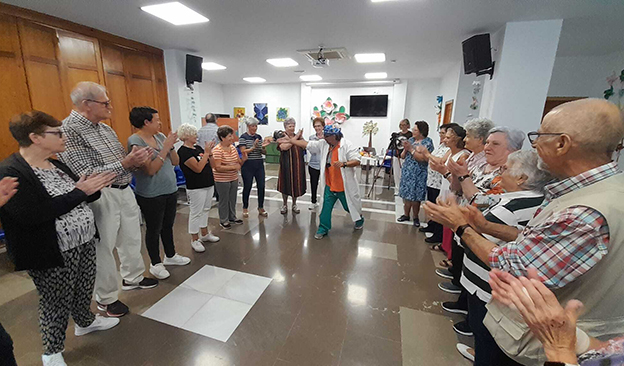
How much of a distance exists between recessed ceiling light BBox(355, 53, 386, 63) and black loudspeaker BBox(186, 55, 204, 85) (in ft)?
10.5

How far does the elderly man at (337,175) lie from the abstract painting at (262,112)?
684 cm

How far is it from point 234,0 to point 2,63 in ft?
9.64

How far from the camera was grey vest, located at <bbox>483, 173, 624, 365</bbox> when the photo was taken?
0.73 metres

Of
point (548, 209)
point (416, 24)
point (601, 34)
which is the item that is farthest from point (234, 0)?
point (601, 34)

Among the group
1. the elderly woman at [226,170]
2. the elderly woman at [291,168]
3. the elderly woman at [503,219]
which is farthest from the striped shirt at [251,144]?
the elderly woman at [503,219]

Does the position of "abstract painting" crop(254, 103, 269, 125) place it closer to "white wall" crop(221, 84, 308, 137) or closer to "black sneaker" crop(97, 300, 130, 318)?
"white wall" crop(221, 84, 308, 137)

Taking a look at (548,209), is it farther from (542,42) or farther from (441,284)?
(542,42)

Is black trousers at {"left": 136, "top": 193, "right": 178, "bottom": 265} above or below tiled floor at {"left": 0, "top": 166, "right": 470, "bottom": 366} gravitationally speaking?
above

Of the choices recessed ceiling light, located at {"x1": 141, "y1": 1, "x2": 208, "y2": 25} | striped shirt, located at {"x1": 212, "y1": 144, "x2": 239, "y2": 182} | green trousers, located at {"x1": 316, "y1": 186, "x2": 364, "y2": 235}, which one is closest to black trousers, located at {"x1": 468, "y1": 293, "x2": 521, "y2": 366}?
green trousers, located at {"x1": 316, "y1": 186, "x2": 364, "y2": 235}

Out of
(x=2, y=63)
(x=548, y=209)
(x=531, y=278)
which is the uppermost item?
(x=2, y=63)

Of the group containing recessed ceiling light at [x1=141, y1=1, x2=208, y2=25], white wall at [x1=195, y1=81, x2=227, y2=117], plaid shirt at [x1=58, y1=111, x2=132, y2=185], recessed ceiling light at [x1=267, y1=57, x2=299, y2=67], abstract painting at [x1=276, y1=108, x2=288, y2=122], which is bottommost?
plaid shirt at [x1=58, y1=111, x2=132, y2=185]

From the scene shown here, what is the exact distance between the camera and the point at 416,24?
3508 mm

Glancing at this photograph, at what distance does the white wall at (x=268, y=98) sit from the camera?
31.0 feet

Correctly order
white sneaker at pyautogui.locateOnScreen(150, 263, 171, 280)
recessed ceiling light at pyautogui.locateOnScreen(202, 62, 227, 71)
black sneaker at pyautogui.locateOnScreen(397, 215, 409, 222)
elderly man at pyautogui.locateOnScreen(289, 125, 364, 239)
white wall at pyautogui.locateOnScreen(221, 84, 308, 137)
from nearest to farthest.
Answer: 1. white sneaker at pyautogui.locateOnScreen(150, 263, 171, 280)
2. elderly man at pyautogui.locateOnScreen(289, 125, 364, 239)
3. black sneaker at pyautogui.locateOnScreen(397, 215, 409, 222)
4. recessed ceiling light at pyautogui.locateOnScreen(202, 62, 227, 71)
5. white wall at pyautogui.locateOnScreen(221, 84, 308, 137)
